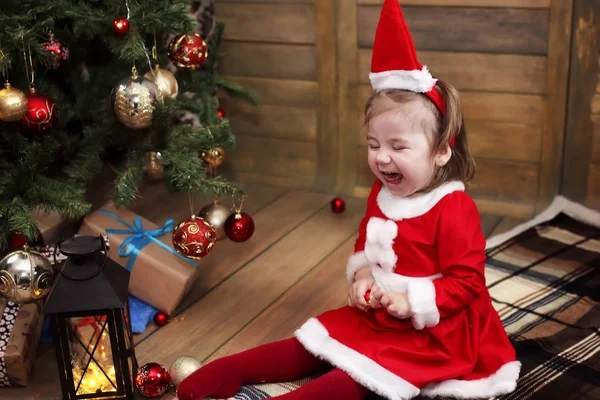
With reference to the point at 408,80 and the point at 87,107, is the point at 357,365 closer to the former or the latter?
the point at 408,80

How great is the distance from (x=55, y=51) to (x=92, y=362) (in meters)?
0.73

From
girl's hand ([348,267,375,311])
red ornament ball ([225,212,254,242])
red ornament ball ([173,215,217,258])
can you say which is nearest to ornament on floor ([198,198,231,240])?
red ornament ball ([225,212,254,242])

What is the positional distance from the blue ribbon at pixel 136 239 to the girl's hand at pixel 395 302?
2.03ft

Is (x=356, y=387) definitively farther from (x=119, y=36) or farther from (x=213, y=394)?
(x=119, y=36)

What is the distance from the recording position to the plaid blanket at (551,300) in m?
1.54

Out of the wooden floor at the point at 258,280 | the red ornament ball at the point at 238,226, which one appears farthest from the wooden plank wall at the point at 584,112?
the red ornament ball at the point at 238,226

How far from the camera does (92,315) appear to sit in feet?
4.67

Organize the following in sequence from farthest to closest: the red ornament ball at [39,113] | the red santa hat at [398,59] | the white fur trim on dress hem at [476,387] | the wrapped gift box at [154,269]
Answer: the wrapped gift box at [154,269] → the red ornament ball at [39,113] → the white fur trim on dress hem at [476,387] → the red santa hat at [398,59]

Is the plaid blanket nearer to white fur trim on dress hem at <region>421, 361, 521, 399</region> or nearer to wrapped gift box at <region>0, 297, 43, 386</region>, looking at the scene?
white fur trim on dress hem at <region>421, 361, 521, 399</region>

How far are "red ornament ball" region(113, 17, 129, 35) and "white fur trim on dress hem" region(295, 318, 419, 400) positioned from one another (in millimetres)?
829

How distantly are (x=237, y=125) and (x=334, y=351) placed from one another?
1489mm

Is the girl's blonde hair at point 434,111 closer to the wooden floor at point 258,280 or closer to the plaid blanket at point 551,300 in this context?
the plaid blanket at point 551,300

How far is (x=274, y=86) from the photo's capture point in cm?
267

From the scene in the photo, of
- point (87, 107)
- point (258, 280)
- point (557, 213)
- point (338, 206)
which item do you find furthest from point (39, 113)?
point (557, 213)
